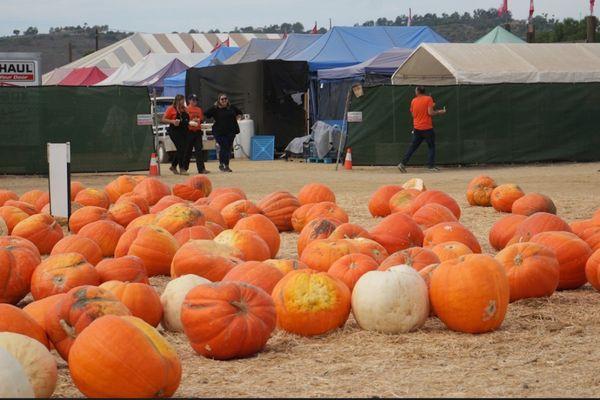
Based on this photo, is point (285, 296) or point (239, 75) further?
point (239, 75)

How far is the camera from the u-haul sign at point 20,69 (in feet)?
102

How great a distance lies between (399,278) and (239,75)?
95.2ft

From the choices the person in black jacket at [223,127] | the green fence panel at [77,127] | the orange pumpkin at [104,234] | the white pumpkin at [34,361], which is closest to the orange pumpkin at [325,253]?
the orange pumpkin at [104,234]

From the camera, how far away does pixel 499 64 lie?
28406mm

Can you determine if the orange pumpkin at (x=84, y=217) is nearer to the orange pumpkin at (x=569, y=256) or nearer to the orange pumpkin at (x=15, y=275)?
the orange pumpkin at (x=15, y=275)

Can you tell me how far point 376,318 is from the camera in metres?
6.65

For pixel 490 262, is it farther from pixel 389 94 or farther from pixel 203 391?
pixel 389 94

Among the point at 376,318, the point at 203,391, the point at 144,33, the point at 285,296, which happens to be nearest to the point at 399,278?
the point at 376,318

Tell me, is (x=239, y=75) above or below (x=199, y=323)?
above

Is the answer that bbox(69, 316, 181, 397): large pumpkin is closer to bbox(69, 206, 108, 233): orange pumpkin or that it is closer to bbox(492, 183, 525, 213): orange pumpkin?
bbox(69, 206, 108, 233): orange pumpkin

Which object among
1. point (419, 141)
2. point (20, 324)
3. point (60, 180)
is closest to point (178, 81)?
point (419, 141)

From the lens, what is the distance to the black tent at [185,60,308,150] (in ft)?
112

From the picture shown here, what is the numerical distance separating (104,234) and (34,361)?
16.9 ft

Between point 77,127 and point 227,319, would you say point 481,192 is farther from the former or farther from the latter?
point 77,127
